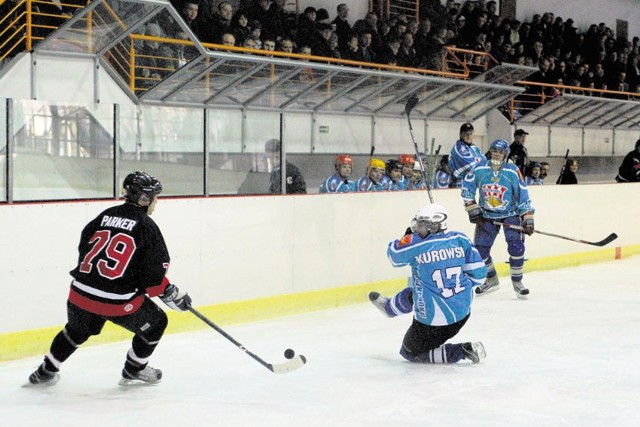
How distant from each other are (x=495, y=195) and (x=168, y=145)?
266 cm

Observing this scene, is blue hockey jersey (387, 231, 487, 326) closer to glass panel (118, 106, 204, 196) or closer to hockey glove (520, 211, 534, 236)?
glass panel (118, 106, 204, 196)

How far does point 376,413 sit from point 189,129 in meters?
4.41

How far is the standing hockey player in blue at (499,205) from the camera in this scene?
24.5 feet

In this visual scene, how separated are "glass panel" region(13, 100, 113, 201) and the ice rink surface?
101cm

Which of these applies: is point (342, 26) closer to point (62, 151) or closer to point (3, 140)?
point (62, 151)

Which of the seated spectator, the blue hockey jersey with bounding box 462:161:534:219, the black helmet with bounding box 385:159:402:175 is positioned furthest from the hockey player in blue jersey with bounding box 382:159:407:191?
the seated spectator

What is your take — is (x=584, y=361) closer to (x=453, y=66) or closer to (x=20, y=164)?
(x=20, y=164)

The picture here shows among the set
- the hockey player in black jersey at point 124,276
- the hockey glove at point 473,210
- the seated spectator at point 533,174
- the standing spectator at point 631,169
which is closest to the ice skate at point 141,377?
the hockey player in black jersey at point 124,276

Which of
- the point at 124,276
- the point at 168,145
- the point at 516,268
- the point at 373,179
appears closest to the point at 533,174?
the point at 373,179

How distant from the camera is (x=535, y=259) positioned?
9711 mm

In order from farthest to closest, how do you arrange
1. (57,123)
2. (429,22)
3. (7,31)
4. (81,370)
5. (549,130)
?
(549,130) < (429,22) < (7,31) < (57,123) < (81,370)

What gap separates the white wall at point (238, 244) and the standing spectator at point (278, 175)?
6.8 inches

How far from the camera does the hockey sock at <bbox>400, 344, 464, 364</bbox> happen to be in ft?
16.4

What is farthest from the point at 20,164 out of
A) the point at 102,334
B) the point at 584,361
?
the point at 584,361
